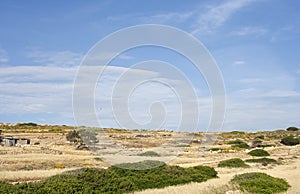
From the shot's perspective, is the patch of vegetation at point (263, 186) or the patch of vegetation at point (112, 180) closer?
the patch of vegetation at point (112, 180)

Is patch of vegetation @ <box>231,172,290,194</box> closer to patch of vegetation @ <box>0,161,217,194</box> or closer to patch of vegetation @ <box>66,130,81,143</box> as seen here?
patch of vegetation @ <box>0,161,217,194</box>

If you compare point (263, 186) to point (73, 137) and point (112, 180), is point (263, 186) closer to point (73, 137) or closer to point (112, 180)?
point (112, 180)

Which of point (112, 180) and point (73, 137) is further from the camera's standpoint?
point (73, 137)

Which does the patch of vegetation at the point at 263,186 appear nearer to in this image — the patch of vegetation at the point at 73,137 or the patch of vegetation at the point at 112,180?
the patch of vegetation at the point at 112,180

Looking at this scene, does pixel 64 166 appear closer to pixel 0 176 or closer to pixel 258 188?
pixel 0 176

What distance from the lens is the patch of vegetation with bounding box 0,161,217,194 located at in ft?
50.1

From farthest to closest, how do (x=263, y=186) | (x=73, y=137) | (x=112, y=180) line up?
(x=73, y=137) < (x=112, y=180) < (x=263, y=186)

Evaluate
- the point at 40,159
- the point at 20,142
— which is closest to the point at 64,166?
the point at 40,159

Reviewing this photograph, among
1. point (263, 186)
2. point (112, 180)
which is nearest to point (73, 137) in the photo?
point (112, 180)

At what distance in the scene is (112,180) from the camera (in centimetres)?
1767

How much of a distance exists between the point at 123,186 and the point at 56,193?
12.3 feet

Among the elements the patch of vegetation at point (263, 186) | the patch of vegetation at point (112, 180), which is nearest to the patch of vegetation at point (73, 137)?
the patch of vegetation at point (112, 180)

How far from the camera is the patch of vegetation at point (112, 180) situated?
1526cm

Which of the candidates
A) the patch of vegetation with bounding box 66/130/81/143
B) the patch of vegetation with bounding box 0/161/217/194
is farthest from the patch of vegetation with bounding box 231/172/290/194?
the patch of vegetation with bounding box 66/130/81/143
